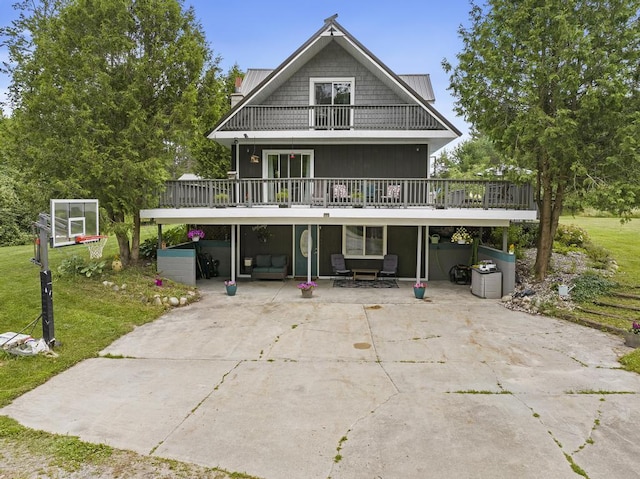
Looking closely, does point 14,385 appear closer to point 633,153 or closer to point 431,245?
point 431,245

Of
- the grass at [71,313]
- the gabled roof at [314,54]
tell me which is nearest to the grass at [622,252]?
the gabled roof at [314,54]

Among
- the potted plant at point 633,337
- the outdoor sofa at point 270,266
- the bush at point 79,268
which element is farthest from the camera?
the outdoor sofa at point 270,266

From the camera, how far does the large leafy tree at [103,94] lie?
12023 millimetres

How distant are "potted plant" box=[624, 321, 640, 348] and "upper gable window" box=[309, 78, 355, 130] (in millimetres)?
10007

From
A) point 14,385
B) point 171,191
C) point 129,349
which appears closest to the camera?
point 14,385

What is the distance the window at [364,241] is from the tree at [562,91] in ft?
17.4

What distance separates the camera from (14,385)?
6223 millimetres

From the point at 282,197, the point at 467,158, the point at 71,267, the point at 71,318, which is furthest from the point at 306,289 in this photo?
the point at 467,158

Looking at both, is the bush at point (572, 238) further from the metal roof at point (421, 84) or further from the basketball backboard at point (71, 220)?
the basketball backboard at point (71, 220)

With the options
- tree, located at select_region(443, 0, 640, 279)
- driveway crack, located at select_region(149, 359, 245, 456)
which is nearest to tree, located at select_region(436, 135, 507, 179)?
tree, located at select_region(443, 0, 640, 279)

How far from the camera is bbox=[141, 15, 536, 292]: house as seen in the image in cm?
1298

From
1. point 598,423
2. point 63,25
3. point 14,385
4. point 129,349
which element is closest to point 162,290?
point 129,349

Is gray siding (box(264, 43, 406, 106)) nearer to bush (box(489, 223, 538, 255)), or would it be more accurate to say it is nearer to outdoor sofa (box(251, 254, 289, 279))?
outdoor sofa (box(251, 254, 289, 279))

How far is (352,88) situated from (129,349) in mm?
11808
